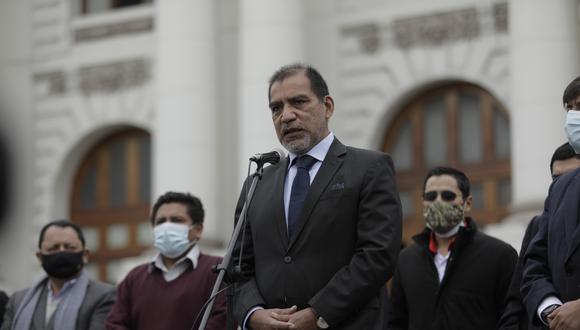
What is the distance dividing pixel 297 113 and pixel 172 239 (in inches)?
89.5

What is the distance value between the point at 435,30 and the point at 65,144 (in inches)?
273

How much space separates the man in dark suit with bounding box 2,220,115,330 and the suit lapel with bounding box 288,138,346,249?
300 cm

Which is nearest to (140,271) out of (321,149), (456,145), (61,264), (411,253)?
(61,264)

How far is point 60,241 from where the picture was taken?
27.5 feet

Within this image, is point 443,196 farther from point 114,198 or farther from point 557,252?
point 114,198

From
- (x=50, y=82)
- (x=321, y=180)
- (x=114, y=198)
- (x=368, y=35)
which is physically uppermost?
(x=368, y=35)

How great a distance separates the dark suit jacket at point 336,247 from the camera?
541 cm

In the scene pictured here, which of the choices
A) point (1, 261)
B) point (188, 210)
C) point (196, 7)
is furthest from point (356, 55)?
point (188, 210)

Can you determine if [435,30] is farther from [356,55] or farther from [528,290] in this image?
[528,290]

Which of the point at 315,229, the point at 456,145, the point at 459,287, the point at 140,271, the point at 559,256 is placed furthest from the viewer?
the point at 456,145

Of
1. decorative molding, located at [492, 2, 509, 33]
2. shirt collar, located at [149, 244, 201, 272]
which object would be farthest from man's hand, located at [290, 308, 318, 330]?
decorative molding, located at [492, 2, 509, 33]

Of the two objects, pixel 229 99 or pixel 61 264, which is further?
pixel 229 99

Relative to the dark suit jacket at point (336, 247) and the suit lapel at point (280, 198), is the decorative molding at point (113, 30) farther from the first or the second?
the dark suit jacket at point (336, 247)

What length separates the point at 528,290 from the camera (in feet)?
17.9
